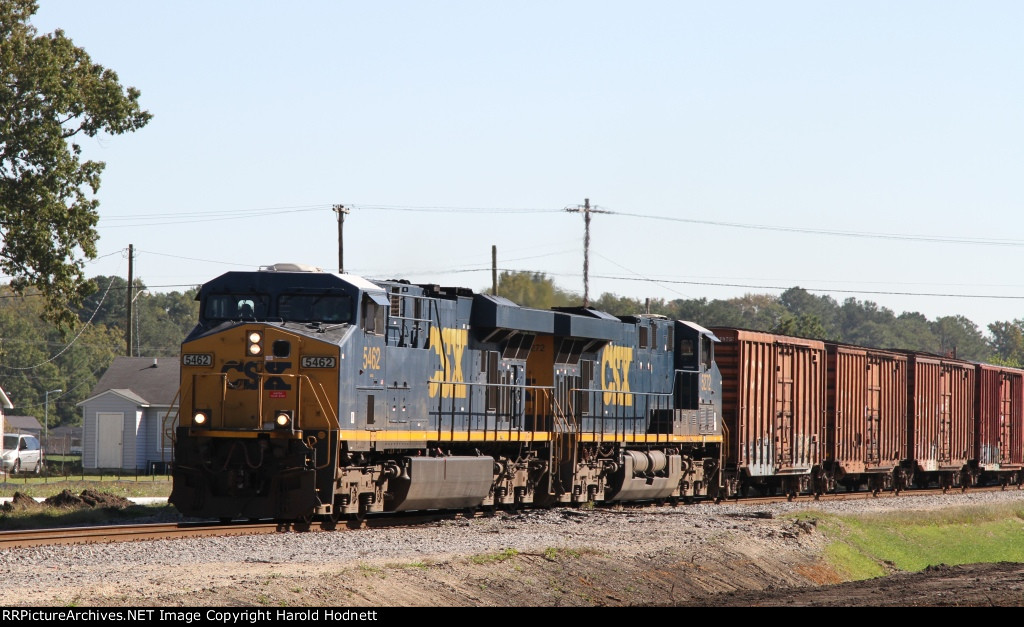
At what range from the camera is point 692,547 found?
18.3 meters

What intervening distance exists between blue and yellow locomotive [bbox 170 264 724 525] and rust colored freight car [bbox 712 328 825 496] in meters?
3.49

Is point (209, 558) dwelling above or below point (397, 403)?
below

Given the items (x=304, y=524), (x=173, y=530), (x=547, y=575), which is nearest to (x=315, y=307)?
(x=304, y=524)

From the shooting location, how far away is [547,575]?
15.3 m

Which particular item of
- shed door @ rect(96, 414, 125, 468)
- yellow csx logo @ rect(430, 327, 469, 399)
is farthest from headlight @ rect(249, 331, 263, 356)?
shed door @ rect(96, 414, 125, 468)

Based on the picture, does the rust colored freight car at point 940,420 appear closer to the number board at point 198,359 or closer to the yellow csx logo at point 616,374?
the yellow csx logo at point 616,374

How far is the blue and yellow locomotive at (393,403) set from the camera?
61.0 ft

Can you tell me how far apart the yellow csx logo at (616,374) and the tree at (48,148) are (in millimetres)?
12684

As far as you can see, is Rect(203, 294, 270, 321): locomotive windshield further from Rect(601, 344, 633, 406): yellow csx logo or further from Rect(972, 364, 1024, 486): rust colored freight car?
Rect(972, 364, 1024, 486): rust colored freight car

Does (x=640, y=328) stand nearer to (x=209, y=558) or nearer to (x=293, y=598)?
(x=209, y=558)

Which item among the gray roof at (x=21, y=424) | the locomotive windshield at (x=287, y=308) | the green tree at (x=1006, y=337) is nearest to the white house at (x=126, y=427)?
the locomotive windshield at (x=287, y=308)

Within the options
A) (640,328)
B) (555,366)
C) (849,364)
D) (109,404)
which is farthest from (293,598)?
(109,404)

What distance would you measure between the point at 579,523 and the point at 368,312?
4.84 meters

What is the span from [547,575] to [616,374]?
11.8 m
